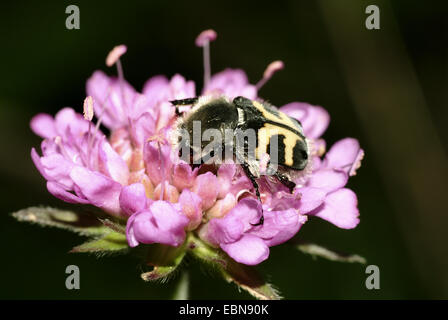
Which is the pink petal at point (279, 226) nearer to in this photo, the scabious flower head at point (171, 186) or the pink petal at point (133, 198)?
the scabious flower head at point (171, 186)

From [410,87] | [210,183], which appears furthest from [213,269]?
[410,87]

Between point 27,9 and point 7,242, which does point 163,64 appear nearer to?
point 27,9

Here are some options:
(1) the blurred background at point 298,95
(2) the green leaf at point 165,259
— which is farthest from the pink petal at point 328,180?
(1) the blurred background at point 298,95

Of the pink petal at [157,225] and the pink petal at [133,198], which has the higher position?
the pink petal at [133,198]

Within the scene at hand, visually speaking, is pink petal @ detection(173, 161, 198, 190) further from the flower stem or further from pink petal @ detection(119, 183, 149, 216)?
the flower stem

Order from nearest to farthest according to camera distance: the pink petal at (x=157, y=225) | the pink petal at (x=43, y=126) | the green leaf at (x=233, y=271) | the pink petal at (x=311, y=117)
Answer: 1. the pink petal at (x=157, y=225)
2. the green leaf at (x=233, y=271)
3. the pink petal at (x=43, y=126)
4. the pink petal at (x=311, y=117)

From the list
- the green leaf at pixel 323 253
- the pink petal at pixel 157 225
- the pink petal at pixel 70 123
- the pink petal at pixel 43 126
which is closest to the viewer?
the pink petal at pixel 157 225

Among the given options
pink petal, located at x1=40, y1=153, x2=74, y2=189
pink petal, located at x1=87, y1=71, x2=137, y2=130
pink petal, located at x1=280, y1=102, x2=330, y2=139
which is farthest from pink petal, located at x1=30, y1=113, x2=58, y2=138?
pink petal, located at x1=280, y1=102, x2=330, y2=139
